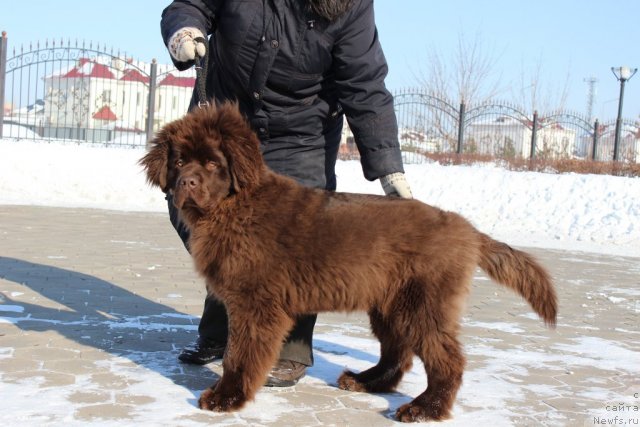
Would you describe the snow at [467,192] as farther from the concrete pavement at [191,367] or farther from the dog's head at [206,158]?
the dog's head at [206,158]

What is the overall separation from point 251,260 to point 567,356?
2.84 m

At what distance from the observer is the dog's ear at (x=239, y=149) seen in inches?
158

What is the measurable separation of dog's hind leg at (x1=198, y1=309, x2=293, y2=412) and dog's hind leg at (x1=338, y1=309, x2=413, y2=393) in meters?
0.65

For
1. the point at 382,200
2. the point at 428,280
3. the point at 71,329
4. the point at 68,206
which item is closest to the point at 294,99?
the point at 382,200

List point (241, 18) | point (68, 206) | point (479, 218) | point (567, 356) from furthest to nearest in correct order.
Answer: point (479, 218) → point (68, 206) → point (567, 356) → point (241, 18)

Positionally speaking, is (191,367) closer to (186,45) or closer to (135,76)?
(186,45)

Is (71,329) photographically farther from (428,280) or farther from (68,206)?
(68,206)

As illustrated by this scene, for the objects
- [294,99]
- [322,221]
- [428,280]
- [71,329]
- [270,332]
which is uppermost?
[294,99]

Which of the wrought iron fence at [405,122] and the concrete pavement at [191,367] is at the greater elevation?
the wrought iron fence at [405,122]

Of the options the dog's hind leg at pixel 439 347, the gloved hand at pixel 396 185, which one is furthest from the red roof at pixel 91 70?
the dog's hind leg at pixel 439 347

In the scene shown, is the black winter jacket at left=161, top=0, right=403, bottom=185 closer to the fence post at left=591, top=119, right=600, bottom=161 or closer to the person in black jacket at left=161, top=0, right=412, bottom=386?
the person in black jacket at left=161, top=0, right=412, bottom=386

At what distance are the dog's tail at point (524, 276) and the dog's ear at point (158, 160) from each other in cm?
172

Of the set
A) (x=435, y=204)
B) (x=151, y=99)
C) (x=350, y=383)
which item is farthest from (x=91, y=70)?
(x=350, y=383)

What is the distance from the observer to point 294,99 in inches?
187
